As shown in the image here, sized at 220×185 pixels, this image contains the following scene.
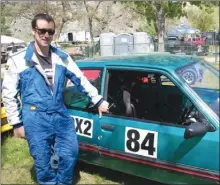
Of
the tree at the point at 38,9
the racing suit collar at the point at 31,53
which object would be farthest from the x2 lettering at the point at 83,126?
the tree at the point at 38,9

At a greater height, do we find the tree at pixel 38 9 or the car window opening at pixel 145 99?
the tree at pixel 38 9

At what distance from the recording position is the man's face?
8.49ft

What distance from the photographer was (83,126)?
10.2ft

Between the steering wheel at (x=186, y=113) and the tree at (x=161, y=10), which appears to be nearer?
the steering wheel at (x=186, y=113)

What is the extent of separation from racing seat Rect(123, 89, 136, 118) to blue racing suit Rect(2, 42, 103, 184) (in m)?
0.28

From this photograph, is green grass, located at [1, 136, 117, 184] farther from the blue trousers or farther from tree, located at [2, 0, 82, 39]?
tree, located at [2, 0, 82, 39]

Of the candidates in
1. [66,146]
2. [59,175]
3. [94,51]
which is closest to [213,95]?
[66,146]

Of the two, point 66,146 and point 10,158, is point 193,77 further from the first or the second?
A: point 10,158

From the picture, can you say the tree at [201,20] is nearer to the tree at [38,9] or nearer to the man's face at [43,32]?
the tree at [38,9]

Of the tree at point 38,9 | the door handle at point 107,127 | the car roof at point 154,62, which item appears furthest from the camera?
the tree at point 38,9

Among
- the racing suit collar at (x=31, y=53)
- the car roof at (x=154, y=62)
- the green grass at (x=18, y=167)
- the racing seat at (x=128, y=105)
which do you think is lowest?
the green grass at (x=18, y=167)

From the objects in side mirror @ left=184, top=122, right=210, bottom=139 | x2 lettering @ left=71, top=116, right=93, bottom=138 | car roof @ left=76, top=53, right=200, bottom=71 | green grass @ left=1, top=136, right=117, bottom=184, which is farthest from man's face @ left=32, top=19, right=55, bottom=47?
green grass @ left=1, top=136, right=117, bottom=184

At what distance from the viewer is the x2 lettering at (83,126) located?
307cm

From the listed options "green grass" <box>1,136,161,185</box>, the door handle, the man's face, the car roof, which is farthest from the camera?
"green grass" <box>1,136,161,185</box>
